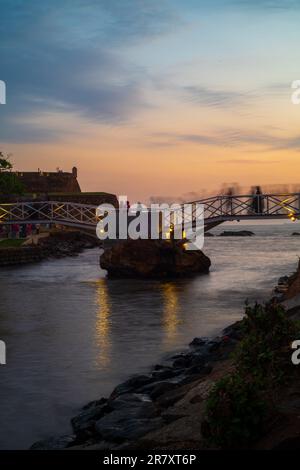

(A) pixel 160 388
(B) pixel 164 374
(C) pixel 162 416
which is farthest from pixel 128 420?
(B) pixel 164 374

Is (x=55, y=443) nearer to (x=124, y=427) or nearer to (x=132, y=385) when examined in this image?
(x=124, y=427)

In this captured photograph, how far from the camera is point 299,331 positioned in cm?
1047

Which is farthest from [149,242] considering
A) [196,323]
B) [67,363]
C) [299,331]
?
[299,331]

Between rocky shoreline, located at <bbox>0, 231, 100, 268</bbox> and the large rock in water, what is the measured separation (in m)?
15.0

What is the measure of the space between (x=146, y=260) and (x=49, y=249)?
1049 inches

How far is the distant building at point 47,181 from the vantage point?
11512cm

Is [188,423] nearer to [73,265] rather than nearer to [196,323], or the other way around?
[196,323]

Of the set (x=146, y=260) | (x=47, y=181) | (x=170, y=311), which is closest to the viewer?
(x=170, y=311)

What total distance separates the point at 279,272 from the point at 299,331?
38.4 m

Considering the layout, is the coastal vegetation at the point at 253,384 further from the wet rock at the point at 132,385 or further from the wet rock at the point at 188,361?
the wet rock at the point at 188,361

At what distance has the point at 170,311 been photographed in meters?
28.2

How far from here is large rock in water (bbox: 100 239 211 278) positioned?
43031 mm

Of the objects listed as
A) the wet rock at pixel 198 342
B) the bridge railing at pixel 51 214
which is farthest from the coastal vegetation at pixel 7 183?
the wet rock at pixel 198 342

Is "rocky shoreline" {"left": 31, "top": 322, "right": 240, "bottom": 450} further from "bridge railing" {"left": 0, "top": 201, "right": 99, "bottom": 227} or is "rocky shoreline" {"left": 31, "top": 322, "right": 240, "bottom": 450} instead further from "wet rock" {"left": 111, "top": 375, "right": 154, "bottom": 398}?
"bridge railing" {"left": 0, "top": 201, "right": 99, "bottom": 227}
